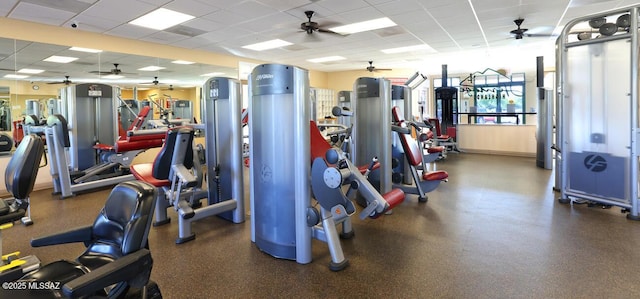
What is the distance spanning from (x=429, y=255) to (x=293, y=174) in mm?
1299

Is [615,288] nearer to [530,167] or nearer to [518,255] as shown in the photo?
[518,255]

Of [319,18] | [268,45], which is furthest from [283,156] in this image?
[268,45]

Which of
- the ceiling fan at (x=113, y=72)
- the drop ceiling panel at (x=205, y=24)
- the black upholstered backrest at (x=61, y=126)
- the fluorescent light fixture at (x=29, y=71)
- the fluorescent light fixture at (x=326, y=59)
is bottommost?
the black upholstered backrest at (x=61, y=126)

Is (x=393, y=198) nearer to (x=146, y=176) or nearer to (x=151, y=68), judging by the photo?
(x=146, y=176)

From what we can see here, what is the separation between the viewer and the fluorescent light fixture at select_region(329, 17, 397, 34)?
5691 mm

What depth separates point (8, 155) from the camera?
5211mm

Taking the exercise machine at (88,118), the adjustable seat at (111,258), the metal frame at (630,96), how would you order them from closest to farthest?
the adjustable seat at (111,258)
the metal frame at (630,96)
the exercise machine at (88,118)

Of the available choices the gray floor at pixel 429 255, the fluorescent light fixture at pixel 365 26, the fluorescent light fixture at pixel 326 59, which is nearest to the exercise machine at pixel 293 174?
the gray floor at pixel 429 255

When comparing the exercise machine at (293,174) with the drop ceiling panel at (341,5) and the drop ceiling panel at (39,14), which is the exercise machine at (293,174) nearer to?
the drop ceiling panel at (341,5)

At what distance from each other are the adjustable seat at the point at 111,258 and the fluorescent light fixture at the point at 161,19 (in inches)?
156

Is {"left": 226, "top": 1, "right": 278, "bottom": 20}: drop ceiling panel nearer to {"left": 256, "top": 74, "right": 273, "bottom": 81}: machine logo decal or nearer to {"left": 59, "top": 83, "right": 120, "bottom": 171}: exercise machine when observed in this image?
{"left": 256, "top": 74, "right": 273, "bottom": 81}: machine logo decal

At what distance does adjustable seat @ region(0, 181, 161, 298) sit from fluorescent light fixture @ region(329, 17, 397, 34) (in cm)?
498

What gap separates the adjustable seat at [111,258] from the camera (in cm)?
130

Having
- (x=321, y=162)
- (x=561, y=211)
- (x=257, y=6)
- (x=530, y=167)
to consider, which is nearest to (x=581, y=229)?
(x=561, y=211)
